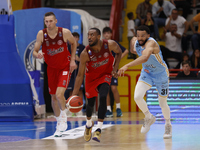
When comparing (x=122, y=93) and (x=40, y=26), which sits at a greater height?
(x=40, y=26)

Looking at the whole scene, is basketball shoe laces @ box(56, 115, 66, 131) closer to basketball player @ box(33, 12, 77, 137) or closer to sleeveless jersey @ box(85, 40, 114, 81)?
basketball player @ box(33, 12, 77, 137)

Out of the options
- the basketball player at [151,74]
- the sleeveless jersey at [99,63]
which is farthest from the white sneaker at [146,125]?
the sleeveless jersey at [99,63]

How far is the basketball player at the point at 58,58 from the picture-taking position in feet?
22.1

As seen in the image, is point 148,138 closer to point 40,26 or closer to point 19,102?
point 19,102

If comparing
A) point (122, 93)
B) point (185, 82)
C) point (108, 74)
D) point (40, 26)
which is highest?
point (40, 26)

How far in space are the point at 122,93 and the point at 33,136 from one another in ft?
20.6

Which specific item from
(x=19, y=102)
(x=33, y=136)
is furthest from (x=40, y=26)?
(x=33, y=136)

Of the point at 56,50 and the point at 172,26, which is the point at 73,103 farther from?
the point at 172,26

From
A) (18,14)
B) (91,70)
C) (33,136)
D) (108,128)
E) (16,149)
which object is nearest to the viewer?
(16,149)

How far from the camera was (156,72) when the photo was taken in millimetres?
6453

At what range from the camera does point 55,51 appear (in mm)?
6875

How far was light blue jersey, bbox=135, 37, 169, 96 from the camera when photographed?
6369 mm

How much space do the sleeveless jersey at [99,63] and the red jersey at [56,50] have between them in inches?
33.3

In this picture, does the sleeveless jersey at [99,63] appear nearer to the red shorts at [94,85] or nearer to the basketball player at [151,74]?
the red shorts at [94,85]
